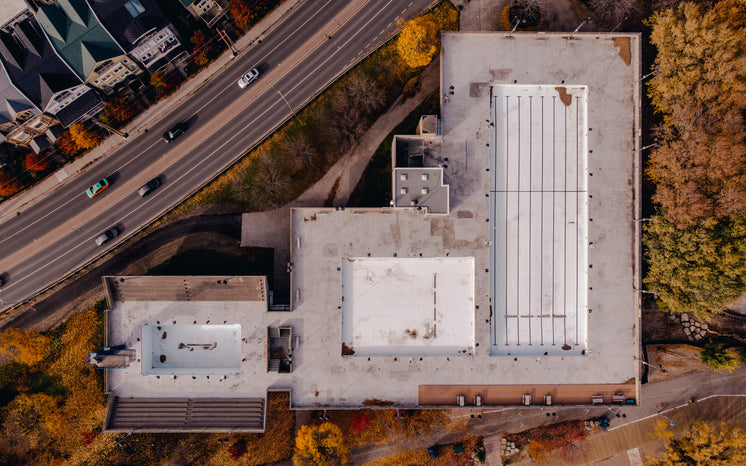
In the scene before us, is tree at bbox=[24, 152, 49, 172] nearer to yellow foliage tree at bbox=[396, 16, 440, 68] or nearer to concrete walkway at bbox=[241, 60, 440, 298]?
concrete walkway at bbox=[241, 60, 440, 298]

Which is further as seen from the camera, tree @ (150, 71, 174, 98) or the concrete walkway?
the concrete walkway

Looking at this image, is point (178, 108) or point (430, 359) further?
point (178, 108)

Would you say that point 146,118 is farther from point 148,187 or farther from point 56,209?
point 56,209

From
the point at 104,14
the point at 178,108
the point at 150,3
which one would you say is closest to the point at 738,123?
the point at 178,108

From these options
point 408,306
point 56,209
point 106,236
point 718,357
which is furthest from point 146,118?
point 718,357

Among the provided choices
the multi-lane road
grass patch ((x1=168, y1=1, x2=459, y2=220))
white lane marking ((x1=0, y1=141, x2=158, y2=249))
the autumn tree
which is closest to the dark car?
the multi-lane road

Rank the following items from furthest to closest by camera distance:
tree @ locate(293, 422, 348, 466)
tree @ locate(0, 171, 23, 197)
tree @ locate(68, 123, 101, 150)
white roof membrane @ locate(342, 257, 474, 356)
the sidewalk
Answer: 1. the sidewalk
2. tree @ locate(0, 171, 23, 197)
3. tree @ locate(68, 123, 101, 150)
4. white roof membrane @ locate(342, 257, 474, 356)
5. tree @ locate(293, 422, 348, 466)

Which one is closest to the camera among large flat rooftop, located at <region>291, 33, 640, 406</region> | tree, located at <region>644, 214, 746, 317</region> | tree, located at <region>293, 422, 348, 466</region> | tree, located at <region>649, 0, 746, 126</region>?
tree, located at <region>649, 0, 746, 126</region>

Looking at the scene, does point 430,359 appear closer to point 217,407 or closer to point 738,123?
point 217,407
